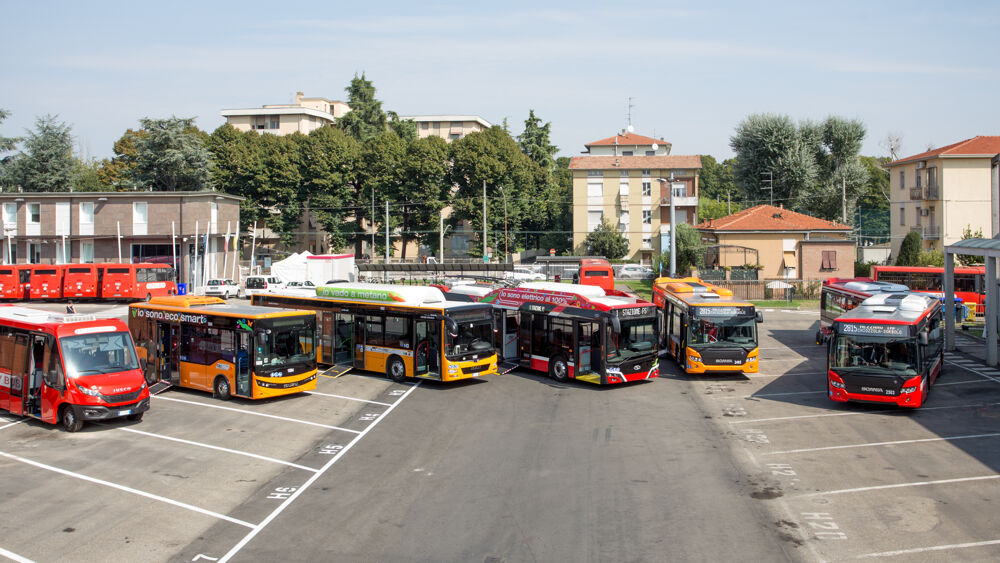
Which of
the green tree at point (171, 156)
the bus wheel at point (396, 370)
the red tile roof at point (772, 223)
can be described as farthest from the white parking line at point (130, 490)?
the green tree at point (171, 156)

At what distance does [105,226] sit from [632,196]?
5083 cm

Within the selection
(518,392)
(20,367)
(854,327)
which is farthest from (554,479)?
(20,367)

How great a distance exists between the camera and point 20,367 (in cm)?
1872

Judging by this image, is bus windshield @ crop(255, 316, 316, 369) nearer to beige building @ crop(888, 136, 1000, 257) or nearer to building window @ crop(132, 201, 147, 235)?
building window @ crop(132, 201, 147, 235)

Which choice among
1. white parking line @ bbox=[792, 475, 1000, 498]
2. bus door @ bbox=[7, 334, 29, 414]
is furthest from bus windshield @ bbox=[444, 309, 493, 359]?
white parking line @ bbox=[792, 475, 1000, 498]

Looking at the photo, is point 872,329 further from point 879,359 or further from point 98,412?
point 98,412

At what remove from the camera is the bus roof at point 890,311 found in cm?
2031

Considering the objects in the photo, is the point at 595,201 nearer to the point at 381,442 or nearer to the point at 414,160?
the point at 414,160

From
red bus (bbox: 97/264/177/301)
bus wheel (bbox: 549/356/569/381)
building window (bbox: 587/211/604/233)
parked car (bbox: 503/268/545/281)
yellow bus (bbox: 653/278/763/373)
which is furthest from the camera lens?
building window (bbox: 587/211/604/233)

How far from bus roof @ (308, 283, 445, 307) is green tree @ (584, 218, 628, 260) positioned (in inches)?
2301

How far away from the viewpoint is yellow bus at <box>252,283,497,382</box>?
23016mm

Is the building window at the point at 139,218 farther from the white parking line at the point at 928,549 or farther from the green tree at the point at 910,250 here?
the white parking line at the point at 928,549

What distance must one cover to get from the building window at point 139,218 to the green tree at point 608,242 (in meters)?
43.5

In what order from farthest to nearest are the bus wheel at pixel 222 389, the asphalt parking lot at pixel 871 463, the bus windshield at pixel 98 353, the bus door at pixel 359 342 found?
the bus door at pixel 359 342, the bus wheel at pixel 222 389, the bus windshield at pixel 98 353, the asphalt parking lot at pixel 871 463
